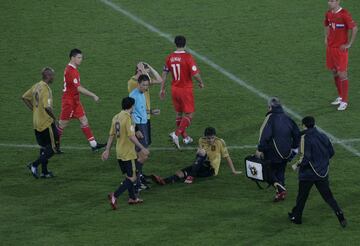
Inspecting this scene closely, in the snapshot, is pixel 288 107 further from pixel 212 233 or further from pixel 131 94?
pixel 212 233

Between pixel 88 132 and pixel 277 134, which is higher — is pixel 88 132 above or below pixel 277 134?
below

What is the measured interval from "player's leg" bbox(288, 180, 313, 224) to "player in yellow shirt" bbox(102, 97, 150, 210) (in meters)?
2.81

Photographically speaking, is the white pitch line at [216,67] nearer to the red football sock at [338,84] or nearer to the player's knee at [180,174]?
the red football sock at [338,84]

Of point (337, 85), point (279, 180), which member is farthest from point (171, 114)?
point (279, 180)

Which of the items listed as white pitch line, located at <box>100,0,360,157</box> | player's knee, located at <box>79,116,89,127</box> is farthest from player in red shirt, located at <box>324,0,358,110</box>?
player's knee, located at <box>79,116,89,127</box>

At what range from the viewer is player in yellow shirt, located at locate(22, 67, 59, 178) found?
819 inches

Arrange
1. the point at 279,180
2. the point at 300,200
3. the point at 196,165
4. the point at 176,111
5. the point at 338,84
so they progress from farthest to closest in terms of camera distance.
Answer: the point at 338,84 < the point at 176,111 < the point at 196,165 < the point at 279,180 < the point at 300,200

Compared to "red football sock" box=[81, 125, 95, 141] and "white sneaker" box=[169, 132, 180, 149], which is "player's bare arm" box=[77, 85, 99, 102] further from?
"white sneaker" box=[169, 132, 180, 149]

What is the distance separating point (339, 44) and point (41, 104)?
24.4 feet

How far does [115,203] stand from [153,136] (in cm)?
463

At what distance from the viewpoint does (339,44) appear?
24.6m

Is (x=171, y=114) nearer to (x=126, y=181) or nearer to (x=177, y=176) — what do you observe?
(x=177, y=176)

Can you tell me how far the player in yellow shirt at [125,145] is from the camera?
1886cm

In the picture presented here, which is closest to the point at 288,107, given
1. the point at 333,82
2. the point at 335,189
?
the point at 333,82
